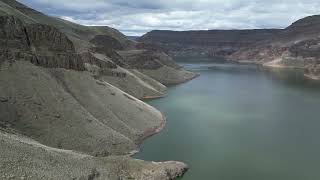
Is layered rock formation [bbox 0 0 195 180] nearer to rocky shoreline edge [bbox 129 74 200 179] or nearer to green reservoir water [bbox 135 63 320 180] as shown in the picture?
rocky shoreline edge [bbox 129 74 200 179]

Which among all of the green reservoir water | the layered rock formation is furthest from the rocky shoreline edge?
the green reservoir water

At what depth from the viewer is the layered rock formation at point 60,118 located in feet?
134

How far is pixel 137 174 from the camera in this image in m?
45.5

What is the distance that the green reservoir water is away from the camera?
53.5 metres

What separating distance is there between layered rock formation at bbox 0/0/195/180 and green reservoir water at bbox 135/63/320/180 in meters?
4.15

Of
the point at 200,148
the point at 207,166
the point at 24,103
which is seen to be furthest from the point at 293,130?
the point at 24,103

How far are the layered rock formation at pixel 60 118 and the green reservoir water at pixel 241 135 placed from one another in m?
4.15

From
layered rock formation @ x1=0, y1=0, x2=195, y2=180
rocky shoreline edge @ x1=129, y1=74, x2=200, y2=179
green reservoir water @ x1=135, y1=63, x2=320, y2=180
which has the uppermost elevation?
layered rock formation @ x1=0, y1=0, x2=195, y2=180

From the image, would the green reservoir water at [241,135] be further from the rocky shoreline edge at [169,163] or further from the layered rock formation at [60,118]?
the layered rock formation at [60,118]

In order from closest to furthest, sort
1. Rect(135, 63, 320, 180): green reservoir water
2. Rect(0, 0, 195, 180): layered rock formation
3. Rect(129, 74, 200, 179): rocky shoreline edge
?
Rect(0, 0, 195, 180): layered rock formation < Rect(129, 74, 200, 179): rocky shoreline edge < Rect(135, 63, 320, 180): green reservoir water

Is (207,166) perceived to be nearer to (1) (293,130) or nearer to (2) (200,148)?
(2) (200,148)

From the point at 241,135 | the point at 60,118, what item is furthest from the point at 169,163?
the point at 241,135

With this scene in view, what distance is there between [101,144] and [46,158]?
1566 centimetres

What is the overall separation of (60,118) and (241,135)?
28.3 m
